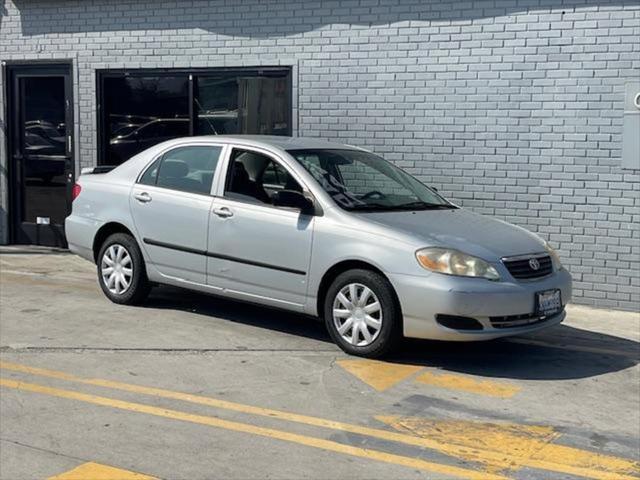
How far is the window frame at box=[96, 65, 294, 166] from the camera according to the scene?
10781 mm

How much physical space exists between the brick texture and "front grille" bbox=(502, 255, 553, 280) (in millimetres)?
2506

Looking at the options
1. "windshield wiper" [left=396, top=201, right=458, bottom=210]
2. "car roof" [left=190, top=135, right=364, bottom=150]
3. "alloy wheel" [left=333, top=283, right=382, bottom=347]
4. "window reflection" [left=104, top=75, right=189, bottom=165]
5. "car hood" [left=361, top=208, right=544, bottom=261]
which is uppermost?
"window reflection" [left=104, top=75, right=189, bottom=165]

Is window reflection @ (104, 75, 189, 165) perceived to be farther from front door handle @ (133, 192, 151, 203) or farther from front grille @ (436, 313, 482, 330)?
front grille @ (436, 313, 482, 330)

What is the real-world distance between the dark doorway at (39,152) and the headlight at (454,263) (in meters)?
7.04

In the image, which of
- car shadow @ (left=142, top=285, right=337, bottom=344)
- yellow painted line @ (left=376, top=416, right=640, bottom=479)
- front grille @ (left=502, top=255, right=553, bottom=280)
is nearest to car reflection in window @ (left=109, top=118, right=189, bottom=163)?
car shadow @ (left=142, top=285, right=337, bottom=344)

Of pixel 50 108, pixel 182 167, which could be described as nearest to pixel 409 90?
pixel 182 167

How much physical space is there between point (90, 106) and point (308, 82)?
3201 mm

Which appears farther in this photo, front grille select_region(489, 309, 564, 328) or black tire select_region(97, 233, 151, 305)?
black tire select_region(97, 233, 151, 305)

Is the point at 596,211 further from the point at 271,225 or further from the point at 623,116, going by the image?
the point at 271,225

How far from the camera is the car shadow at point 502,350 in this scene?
6.89 meters

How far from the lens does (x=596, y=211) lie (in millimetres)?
9281

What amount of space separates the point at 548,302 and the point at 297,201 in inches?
80.7

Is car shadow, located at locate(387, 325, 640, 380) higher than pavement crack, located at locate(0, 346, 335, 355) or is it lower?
lower

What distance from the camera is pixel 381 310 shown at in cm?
669
